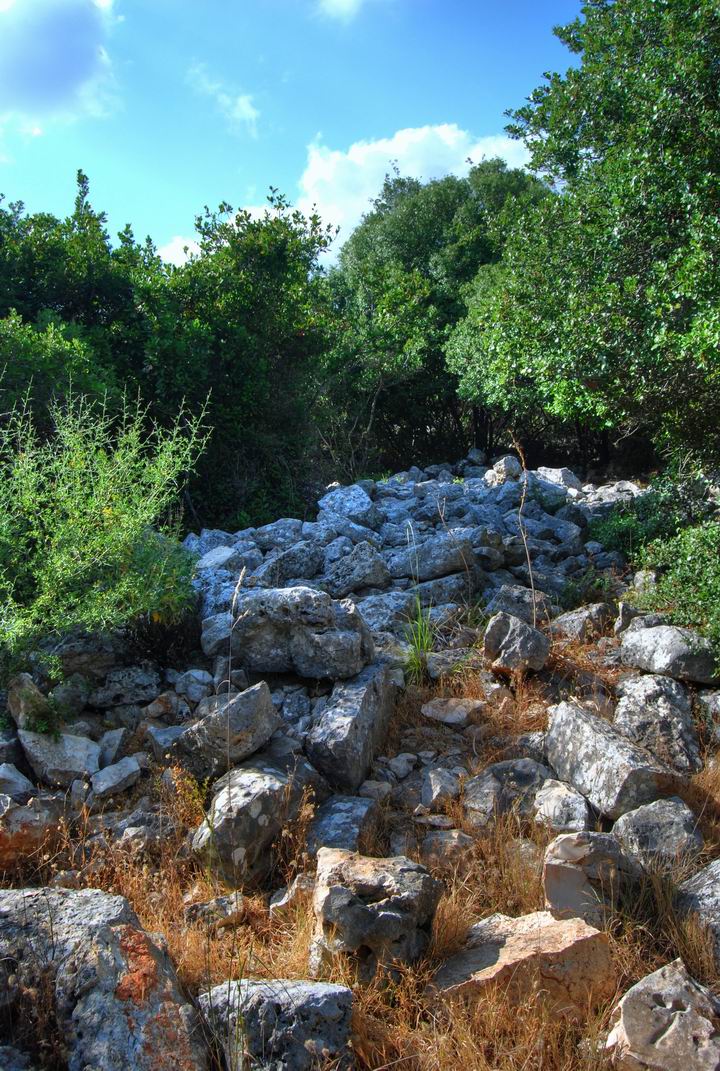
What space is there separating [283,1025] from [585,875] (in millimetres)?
1370

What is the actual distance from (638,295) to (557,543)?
2.26 m

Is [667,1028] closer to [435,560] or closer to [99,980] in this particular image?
[99,980]

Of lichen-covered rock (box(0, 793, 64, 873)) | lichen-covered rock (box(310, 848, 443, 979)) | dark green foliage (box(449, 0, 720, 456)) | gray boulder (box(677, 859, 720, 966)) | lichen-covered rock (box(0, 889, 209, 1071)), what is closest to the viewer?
lichen-covered rock (box(0, 889, 209, 1071))

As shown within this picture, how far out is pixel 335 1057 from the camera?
2.49m

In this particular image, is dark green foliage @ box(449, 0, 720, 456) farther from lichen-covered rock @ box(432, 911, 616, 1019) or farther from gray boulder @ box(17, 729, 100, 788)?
gray boulder @ box(17, 729, 100, 788)

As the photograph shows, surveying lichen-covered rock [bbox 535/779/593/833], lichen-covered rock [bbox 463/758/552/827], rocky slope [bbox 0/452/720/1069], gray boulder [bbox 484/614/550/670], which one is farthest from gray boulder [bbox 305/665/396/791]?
lichen-covered rock [bbox 535/779/593/833]

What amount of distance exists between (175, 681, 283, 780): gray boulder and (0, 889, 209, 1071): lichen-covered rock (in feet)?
3.57

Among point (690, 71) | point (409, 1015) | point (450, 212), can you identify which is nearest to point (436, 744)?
point (409, 1015)

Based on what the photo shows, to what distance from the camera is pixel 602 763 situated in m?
3.90

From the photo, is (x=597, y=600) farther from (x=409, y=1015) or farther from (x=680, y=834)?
(x=409, y=1015)

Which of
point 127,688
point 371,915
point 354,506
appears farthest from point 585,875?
point 354,506

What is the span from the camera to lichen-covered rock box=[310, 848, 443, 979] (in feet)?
9.54

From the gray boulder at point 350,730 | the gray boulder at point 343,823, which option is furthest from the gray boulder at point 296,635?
the gray boulder at point 343,823

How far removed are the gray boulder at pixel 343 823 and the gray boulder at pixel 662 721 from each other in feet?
4.83
